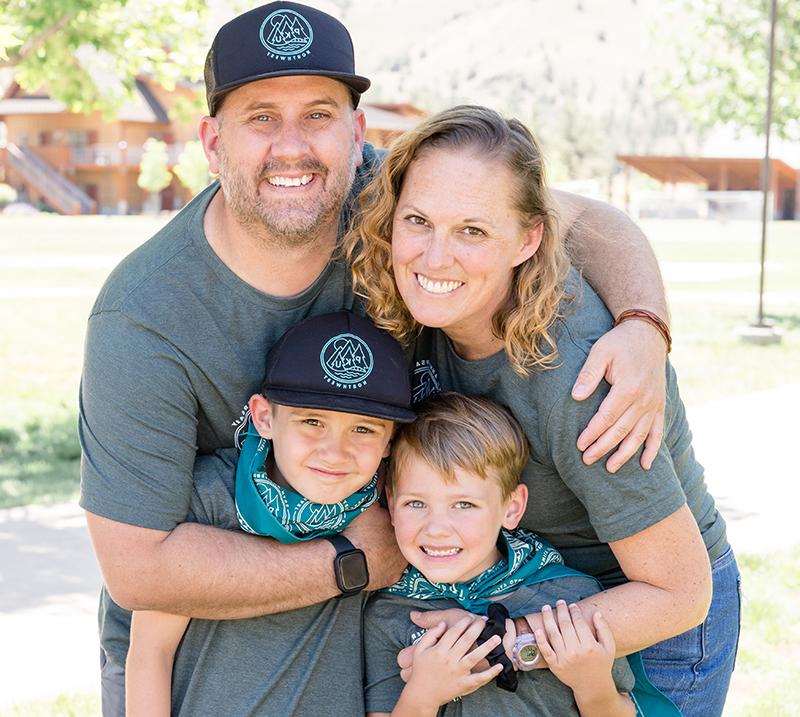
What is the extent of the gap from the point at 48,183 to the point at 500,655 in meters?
54.8

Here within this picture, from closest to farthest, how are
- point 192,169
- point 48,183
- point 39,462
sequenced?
point 39,462, point 192,169, point 48,183

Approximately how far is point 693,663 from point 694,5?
60.9 feet

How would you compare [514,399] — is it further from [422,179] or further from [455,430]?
[422,179]

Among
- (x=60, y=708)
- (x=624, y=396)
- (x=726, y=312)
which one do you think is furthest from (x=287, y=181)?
(x=726, y=312)

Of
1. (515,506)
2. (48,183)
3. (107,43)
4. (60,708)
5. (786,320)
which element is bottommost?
(48,183)

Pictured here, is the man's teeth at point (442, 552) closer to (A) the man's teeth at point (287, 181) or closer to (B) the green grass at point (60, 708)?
(A) the man's teeth at point (287, 181)

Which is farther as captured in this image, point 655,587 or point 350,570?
point 350,570

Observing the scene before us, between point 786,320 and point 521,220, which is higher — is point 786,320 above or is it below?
below

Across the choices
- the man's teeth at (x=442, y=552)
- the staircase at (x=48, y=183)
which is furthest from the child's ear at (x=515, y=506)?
the staircase at (x=48, y=183)

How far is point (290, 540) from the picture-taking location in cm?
281

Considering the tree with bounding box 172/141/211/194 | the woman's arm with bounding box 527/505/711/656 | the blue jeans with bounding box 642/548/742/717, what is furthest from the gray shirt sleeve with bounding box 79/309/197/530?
the tree with bounding box 172/141/211/194

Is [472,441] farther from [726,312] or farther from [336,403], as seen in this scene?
[726,312]

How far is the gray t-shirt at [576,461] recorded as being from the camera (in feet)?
8.60

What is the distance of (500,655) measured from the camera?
267cm
